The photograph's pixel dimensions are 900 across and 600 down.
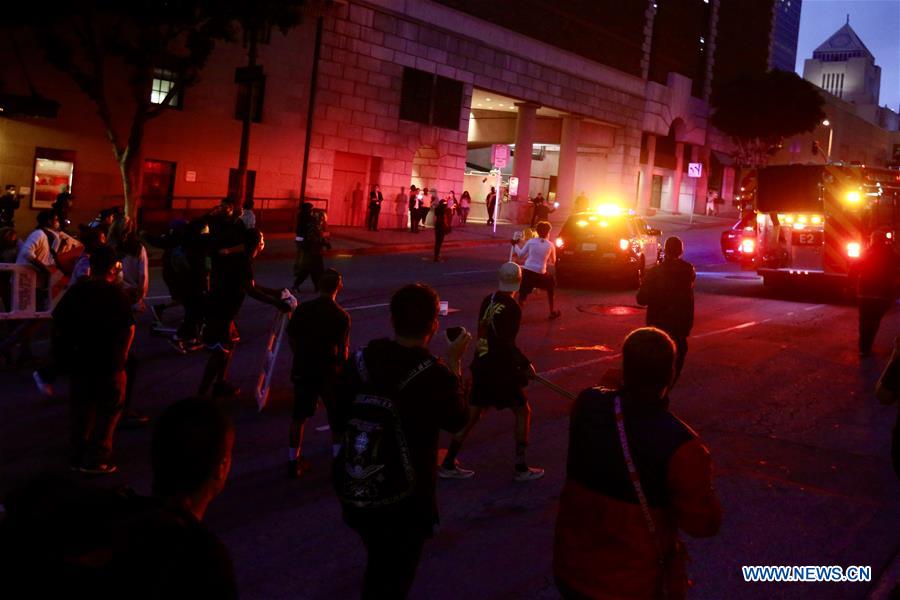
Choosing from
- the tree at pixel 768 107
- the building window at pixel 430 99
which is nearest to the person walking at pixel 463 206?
the building window at pixel 430 99

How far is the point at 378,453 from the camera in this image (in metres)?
4.09

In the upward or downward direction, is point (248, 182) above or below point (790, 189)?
below

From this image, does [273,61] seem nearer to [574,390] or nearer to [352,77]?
[352,77]

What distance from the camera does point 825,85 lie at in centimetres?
13500

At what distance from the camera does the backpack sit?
13.4 feet

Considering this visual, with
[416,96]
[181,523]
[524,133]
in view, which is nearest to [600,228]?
[416,96]

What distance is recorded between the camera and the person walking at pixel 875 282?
1349 centimetres

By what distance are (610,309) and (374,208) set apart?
1739cm

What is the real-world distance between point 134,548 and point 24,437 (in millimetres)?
6674

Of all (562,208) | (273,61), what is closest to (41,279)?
(273,61)

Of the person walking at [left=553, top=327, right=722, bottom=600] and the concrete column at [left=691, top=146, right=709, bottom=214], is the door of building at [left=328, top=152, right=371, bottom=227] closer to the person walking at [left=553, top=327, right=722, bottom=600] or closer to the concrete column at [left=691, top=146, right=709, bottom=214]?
the concrete column at [left=691, top=146, right=709, bottom=214]

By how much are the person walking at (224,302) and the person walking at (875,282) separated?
8.89 m

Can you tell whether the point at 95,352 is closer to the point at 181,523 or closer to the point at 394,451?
the point at 394,451

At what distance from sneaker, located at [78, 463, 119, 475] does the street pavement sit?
10 cm
